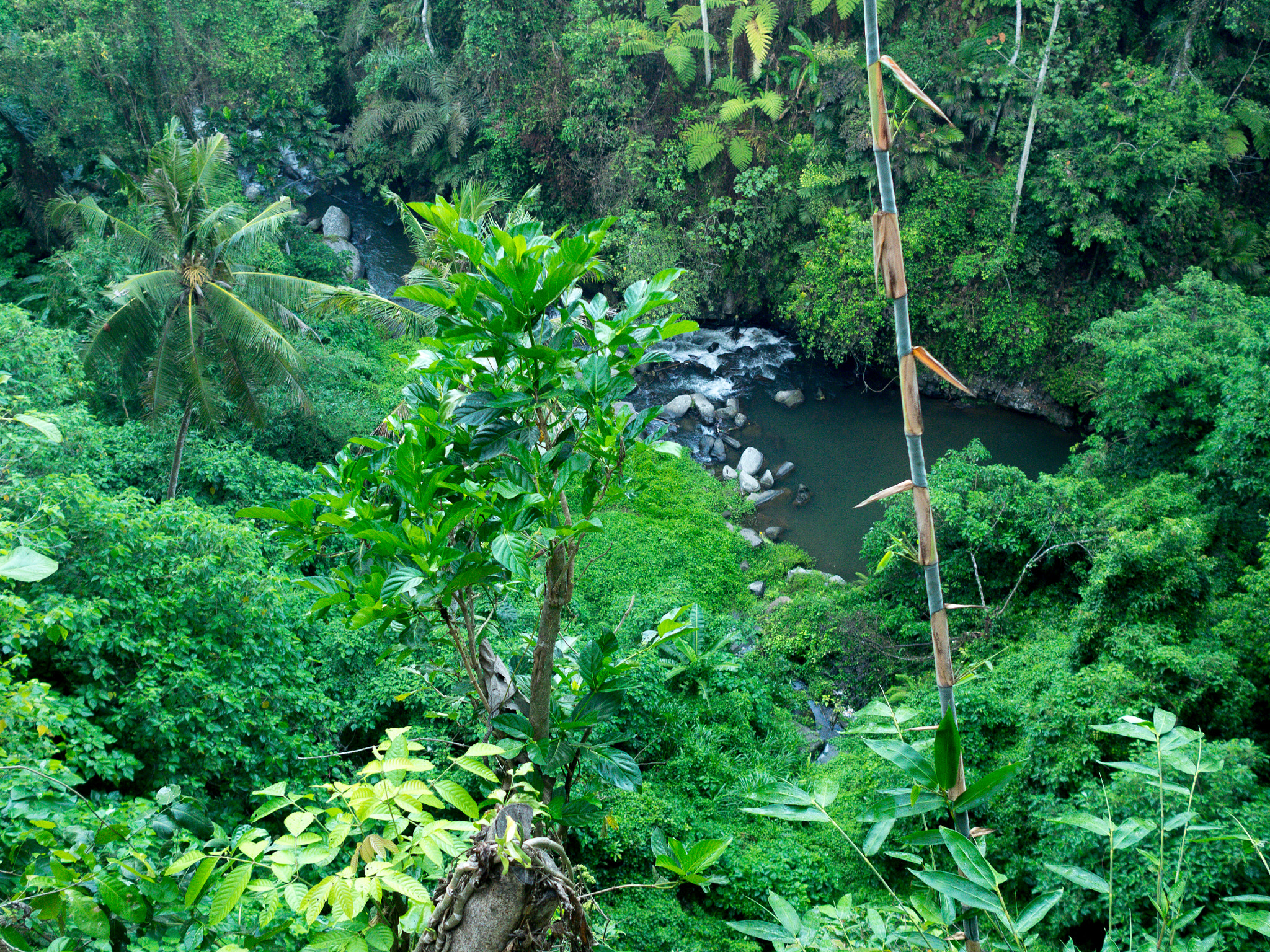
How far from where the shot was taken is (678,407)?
13242mm

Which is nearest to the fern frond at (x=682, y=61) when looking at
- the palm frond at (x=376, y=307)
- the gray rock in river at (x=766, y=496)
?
the gray rock in river at (x=766, y=496)

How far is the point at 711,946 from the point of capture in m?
4.10

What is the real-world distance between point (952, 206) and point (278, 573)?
12.0 m

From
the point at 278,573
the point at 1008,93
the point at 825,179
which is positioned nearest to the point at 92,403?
the point at 278,573

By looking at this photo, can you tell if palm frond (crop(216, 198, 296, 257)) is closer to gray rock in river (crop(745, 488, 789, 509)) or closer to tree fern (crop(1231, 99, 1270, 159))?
gray rock in river (crop(745, 488, 789, 509))

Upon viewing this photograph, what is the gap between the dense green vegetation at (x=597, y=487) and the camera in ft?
6.28

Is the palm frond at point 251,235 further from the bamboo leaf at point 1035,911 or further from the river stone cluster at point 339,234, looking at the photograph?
the bamboo leaf at point 1035,911

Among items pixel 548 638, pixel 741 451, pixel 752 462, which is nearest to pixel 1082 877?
pixel 548 638

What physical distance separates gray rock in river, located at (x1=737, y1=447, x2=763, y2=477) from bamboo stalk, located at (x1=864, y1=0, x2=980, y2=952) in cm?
1110

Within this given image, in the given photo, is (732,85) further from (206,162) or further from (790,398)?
(206,162)

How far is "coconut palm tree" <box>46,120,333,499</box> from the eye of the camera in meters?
7.59

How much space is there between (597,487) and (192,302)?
7.33 m

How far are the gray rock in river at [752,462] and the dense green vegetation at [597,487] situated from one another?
1132 millimetres

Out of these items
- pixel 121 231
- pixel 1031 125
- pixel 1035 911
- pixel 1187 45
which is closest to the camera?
pixel 1035 911
